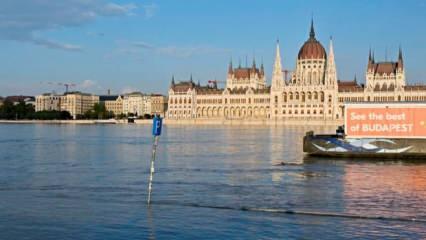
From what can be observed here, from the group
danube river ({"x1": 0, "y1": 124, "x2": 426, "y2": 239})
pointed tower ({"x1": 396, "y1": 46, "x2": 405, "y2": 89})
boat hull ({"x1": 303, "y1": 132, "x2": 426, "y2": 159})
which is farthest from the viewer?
pointed tower ({"x1": 396, "y1": 46, "x2": 405, "y2": 89})

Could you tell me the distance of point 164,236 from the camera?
1535cm

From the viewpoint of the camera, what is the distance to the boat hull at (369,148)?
4000 cm

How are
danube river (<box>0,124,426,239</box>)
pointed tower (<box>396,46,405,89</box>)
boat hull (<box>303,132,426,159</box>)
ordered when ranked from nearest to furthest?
danube river (<box>0,124,426,239</box>)
boat hull (<box>303,132,426,159</box>)
pointed tower (<box>396,46,405,89</box>)

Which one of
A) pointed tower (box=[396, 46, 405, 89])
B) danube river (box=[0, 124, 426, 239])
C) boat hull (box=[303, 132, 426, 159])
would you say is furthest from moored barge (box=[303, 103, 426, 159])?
pointed tower (box=[396, 46, 405, 89])

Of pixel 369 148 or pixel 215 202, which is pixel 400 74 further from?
pixel 215 202

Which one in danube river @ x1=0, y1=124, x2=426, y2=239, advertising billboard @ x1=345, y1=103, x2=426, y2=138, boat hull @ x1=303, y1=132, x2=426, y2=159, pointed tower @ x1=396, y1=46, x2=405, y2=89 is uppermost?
pointed tower @ x1=396, y1=46, x2=405, y2=89

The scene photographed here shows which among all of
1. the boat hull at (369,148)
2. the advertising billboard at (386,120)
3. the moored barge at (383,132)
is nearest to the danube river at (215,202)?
the boat hull at (369,148)

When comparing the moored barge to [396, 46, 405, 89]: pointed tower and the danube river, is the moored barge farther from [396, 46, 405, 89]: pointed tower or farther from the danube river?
[396, 46, 405, 89]: pointed tower

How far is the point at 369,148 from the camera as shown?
40.7 meters

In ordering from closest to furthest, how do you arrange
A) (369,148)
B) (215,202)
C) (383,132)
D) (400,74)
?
(215,202) → (383,132) → (369,148) → (400,74)

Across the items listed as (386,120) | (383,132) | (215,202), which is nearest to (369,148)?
(383,132)

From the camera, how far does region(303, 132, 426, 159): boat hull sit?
40000 mm

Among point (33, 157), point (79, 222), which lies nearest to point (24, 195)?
point (79, 222)

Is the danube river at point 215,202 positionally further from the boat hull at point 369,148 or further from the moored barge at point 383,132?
the moored barge at point 383,132
